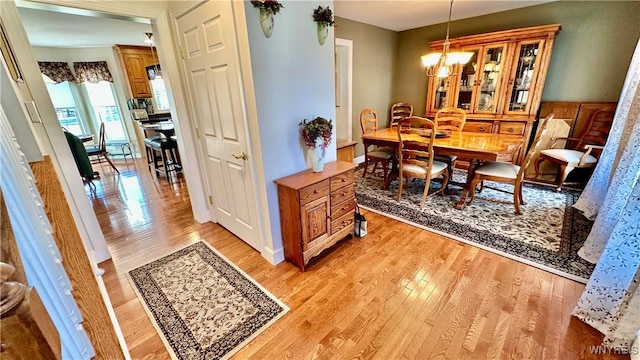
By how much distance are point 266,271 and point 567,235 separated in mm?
2714

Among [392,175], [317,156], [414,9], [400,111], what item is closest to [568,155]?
[392,175]

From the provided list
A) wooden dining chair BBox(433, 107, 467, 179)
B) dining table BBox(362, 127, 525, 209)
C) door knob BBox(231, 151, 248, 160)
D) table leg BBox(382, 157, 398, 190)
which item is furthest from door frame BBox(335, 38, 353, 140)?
door knob BBox(231, 151, 248, 160)

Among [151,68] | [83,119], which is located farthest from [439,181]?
[83,119]

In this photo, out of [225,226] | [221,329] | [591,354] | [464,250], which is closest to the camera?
[591,354]

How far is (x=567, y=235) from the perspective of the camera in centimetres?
233

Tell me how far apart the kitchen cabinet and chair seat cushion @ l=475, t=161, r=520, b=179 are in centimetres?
610

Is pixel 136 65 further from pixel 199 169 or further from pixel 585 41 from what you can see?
pixel 585 41

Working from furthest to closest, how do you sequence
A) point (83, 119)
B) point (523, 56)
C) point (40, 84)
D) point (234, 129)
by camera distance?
point (83, 119) → point (523, 56) → point (234, 129) → point (40, 84)

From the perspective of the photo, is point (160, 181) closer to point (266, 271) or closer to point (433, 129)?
point (266, 271)

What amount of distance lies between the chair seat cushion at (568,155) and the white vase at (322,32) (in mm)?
3214

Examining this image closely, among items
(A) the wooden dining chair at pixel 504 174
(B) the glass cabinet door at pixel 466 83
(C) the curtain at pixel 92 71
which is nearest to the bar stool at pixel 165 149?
(C) the curtain at pixel 92 71

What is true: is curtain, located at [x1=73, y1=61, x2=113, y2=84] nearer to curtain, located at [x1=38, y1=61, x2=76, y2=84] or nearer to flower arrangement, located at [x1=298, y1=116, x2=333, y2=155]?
curtain, located at [x1=38, y1=61, x2=76, y2=84]

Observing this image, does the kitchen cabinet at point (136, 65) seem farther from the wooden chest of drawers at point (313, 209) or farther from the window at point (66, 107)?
the wooden chest of drawers at point (313, 209)

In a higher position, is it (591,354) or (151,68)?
(151,68)
